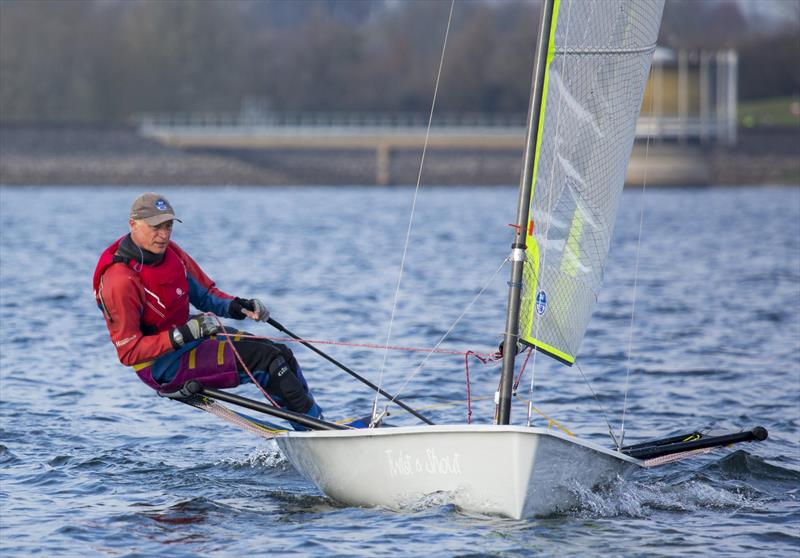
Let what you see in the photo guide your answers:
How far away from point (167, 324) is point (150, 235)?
66cm

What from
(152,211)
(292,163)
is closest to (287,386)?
(152,211)

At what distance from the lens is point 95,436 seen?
11.1 meters

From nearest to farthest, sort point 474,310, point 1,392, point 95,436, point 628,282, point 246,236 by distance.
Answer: point 95,436
point 1,392
point 474,310
point 628,282
point 246,236

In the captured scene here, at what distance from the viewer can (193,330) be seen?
27.7ft

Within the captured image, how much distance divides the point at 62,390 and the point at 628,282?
1454cm

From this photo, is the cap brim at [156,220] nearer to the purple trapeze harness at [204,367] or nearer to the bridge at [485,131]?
the purple trapeze harness at [204,367]

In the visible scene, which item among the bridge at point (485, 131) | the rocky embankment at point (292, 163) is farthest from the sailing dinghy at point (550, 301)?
the bridge at point (485, 131)

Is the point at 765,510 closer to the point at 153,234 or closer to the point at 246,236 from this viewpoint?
the point at 153,234

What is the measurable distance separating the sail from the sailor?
181cm

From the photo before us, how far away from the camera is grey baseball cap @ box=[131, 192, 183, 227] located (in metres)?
8.48

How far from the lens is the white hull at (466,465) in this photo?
24.9 feet

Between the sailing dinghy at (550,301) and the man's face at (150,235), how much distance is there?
0.92 m

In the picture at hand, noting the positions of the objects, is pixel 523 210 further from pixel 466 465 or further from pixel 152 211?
pixel 152 211

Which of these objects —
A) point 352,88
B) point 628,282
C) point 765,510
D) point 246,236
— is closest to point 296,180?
point 352,88
